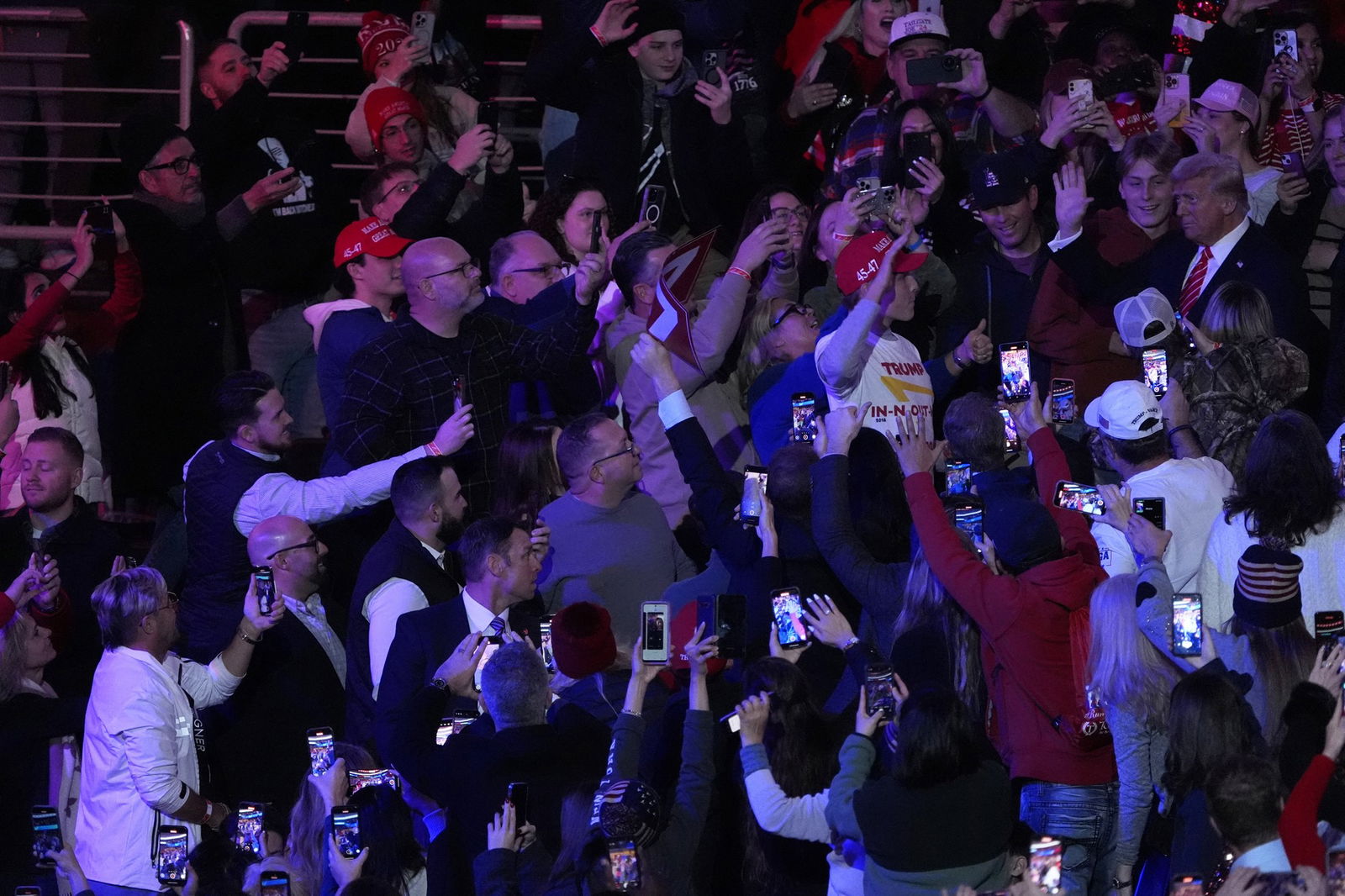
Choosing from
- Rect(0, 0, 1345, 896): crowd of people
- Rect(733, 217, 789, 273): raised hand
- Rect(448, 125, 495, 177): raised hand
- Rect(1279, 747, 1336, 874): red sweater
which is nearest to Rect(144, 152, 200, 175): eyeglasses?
Rect(0, 0, 1345, 896): crowd of people

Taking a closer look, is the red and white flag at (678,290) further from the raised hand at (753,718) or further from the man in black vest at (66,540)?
the man in black vest at (66,540)

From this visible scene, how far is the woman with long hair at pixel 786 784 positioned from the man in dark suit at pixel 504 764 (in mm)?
480

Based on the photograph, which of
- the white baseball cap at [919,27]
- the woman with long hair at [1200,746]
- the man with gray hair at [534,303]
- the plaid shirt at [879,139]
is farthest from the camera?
the white baseball cap at [919,27]

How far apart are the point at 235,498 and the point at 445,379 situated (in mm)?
972

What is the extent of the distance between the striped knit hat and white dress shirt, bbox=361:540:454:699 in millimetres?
2747

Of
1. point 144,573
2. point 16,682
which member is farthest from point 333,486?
point 16,682

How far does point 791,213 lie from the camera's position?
7910mm

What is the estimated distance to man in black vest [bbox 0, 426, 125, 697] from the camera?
7.22m

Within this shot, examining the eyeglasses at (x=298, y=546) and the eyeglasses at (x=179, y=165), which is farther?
the eyeglasses at (x=179, y=165)

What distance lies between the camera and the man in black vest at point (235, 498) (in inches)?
272

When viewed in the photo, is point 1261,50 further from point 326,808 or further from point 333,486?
point 326,808

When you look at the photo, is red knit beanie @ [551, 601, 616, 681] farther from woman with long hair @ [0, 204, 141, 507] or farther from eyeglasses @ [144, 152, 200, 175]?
eyeglasses @ [144, 152, 200, 175]

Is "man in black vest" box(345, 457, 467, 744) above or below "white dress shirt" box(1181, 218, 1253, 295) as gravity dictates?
below

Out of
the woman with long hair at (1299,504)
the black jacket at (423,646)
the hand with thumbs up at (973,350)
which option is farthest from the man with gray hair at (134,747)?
the woman with long hair at (1299,504)
